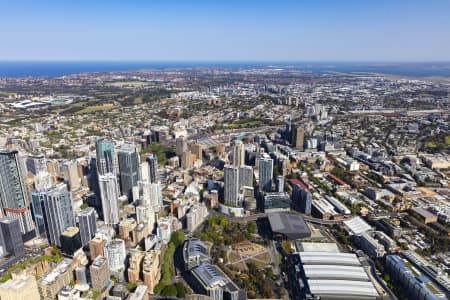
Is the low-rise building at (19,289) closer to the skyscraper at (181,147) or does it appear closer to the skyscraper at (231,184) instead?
the skyscraper at (231,184)

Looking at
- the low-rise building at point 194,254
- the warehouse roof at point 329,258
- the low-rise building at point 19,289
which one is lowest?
the warehouse roof at point 329,258

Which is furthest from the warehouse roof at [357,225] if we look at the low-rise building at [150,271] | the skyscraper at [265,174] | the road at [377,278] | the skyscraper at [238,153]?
the low-rise building at [150,271]

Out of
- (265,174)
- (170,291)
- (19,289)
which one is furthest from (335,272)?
(19,289)

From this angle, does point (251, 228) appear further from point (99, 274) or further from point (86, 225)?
point (86, 225)

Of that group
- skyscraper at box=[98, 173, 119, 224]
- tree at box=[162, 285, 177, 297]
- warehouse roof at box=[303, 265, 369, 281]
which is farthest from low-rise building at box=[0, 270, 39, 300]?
warehouse roof at box=[303, 265, 369, 281]

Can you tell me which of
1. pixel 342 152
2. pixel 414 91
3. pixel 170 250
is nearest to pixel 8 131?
pixel 170 250

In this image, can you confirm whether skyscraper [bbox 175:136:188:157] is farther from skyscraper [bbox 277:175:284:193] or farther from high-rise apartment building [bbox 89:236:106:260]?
high-rise apartment building [bbox 89:236:106:260]
